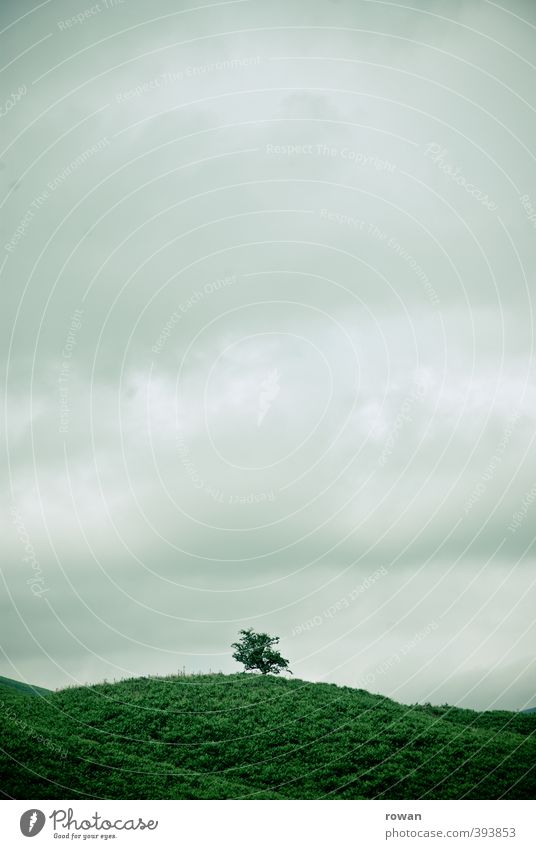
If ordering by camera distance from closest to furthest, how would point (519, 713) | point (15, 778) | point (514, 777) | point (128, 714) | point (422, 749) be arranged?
point (15, 778) → point (514, 777) → point (422, 749) → point (128, 714) → point (519, 713)

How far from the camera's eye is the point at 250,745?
3559 cm

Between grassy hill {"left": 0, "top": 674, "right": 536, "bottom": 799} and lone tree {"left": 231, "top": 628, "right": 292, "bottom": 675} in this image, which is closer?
grassy hill {"left": 0, "top": 674, "right": 536, "bottom": 799}

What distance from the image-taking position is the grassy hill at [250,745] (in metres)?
29.7

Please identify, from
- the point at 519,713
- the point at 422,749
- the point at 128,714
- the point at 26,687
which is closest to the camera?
the point at 422,749

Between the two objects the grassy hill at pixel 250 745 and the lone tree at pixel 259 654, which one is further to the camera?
the lone tree at pixel 259 654

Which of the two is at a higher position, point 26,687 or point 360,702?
point 26,687

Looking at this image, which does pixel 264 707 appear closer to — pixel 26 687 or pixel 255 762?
pixel 255 762

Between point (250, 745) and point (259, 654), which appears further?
point (259, 654)

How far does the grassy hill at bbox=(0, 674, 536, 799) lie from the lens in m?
29.7

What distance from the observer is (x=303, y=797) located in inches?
1169
